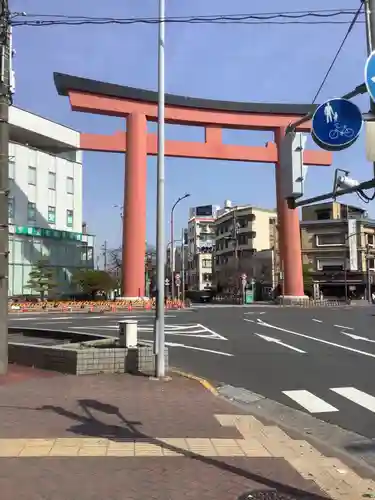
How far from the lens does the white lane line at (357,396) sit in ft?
29.0

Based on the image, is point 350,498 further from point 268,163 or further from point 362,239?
point 362,239

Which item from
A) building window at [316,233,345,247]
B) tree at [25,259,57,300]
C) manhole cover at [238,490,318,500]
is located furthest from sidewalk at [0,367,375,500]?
building window at [316,233,345,247]

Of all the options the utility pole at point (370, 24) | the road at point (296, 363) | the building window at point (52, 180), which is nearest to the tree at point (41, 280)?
the building window at point (52, 180)

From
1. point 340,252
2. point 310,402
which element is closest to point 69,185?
point 340,252

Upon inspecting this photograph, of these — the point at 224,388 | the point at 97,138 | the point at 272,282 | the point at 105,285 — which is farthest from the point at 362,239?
the point at 224,388

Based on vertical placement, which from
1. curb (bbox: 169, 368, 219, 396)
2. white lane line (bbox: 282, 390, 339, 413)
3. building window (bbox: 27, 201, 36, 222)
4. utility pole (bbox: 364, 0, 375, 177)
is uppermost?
building window (bbox: 27, 201, 36, 222)

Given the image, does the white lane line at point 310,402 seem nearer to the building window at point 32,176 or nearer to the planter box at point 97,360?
the planter box at point 97,360

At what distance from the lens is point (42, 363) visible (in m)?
11.4

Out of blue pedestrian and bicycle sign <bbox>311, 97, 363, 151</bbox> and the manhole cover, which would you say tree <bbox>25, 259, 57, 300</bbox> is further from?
the manhole cover

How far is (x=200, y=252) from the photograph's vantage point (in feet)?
352

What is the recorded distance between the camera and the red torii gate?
42000mm

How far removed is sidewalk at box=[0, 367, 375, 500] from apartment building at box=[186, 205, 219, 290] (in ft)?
305

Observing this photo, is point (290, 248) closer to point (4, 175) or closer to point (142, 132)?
point (142, 132)

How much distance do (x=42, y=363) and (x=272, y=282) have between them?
69159 millimetres
